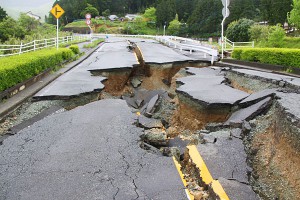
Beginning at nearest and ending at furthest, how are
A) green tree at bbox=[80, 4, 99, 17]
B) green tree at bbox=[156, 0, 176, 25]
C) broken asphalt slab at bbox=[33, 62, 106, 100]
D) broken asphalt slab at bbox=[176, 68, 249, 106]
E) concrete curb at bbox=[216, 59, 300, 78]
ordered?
broken asphalt slab at bbox=[176, 68, 249, 106], broken asphalt slab at bbox=[33, 62, 106, 100], concrete curb at bbox=[216, 59, 300, 78], green tree at bbox=[156, 0, 176, 25], green tree at bbox=[80, 4, 99, 17]

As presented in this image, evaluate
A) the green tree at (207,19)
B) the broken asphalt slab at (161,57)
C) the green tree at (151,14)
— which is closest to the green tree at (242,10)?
the green tree at (207,19)

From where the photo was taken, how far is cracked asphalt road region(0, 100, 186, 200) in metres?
3.47

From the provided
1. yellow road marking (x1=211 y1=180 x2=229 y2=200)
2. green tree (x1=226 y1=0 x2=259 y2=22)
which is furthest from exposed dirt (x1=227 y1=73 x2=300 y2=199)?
green tree (x1=226 y1=0 x2=259 y2=22)

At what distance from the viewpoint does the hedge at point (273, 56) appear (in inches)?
460

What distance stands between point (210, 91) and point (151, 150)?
391 cm

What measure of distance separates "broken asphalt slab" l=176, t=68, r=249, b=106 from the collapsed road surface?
3 centimetres

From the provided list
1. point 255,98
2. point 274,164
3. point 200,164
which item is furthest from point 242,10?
point 200,164

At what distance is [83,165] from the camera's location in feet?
13.4

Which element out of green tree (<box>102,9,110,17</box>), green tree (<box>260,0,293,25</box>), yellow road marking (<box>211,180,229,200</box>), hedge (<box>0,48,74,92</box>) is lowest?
yellow road marking (<box>211,180,229,200</box>)

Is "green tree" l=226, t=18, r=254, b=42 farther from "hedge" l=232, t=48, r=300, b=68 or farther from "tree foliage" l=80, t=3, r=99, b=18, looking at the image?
"tree foliage" l=80, t=3, r=99, b=18

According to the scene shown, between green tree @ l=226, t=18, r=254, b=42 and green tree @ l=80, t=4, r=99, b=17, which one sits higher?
green tree @ l=80, t=4, r=99, b=17

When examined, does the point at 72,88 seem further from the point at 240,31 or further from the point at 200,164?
the point at 240,31

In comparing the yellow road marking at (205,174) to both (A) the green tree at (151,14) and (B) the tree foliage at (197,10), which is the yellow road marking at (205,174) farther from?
(A) the green tree at (151,14)

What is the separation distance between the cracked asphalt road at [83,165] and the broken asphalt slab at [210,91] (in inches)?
95.5
